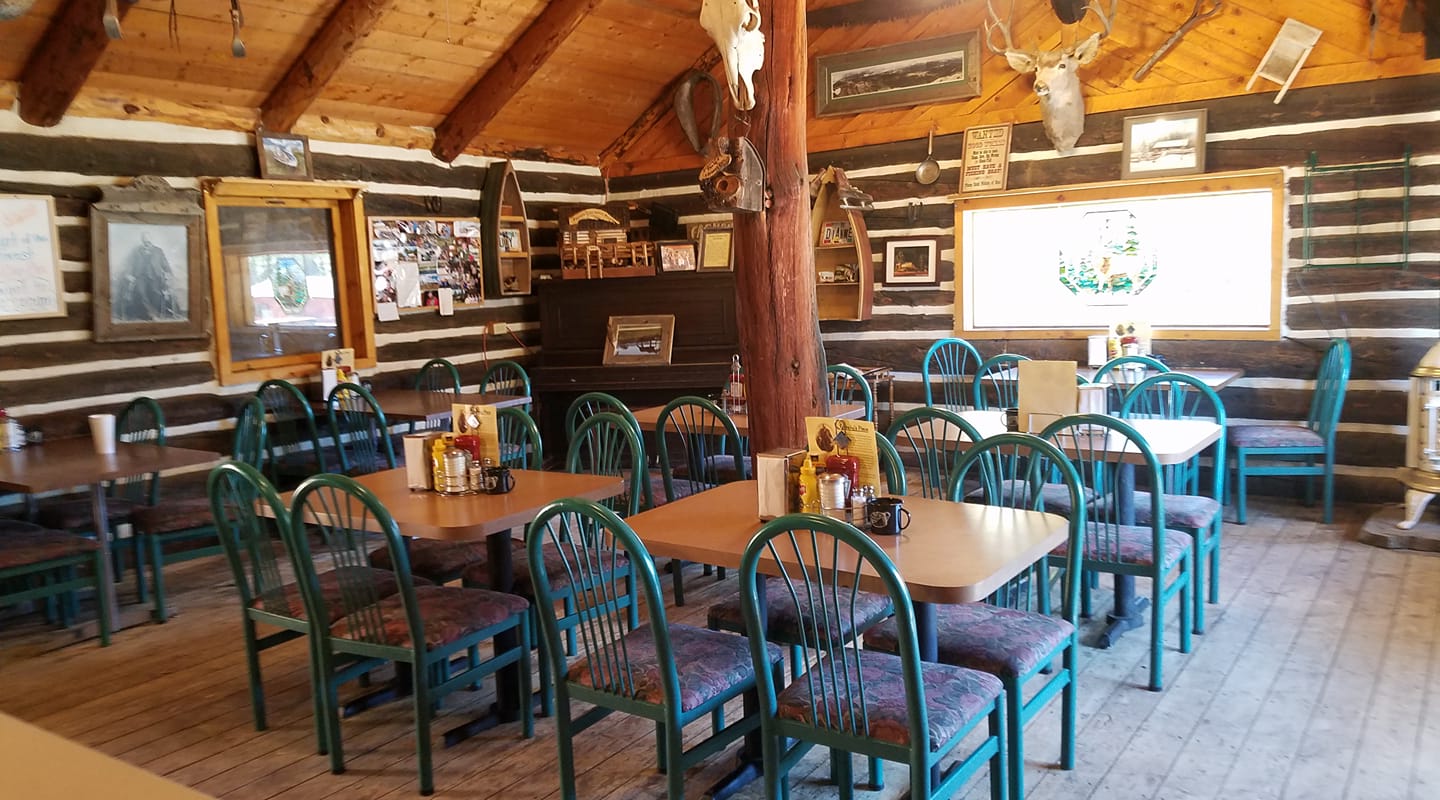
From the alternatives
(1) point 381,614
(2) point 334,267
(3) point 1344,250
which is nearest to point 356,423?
(2) point 334,267

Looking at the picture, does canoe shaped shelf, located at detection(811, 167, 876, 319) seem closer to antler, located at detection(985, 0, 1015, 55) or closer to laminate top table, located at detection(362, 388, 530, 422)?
antler, located at detection(985, 0, 1015, 55)

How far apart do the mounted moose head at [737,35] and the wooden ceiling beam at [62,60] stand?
3118 mm

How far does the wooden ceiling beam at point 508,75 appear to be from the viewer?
694cm

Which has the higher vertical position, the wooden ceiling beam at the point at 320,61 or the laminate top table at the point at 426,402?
the wooden ceiling beam at the point at 320,61

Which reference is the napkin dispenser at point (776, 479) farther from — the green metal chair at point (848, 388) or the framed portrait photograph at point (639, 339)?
the framed portrait photograph at point (639, 339)

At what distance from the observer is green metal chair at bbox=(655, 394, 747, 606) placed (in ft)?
15.5

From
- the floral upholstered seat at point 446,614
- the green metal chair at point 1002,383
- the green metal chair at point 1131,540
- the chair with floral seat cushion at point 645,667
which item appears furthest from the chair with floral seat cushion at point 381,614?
the green metal chair at point 1002,383

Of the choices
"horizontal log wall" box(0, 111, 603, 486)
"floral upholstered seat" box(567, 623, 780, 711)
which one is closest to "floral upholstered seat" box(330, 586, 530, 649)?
"floral upholstered seat" box(567, 623, 780, 711)

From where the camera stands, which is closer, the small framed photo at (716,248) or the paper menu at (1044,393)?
the paper menu at (1044,393)

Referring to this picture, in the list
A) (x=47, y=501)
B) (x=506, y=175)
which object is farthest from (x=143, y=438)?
(x=506, y=175)

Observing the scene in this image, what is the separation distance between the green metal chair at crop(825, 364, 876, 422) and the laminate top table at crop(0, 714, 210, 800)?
13.7 ft

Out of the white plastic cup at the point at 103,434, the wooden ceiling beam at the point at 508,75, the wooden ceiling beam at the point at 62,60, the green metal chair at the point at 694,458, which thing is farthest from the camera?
the wooden ceiling beam at the point at 508,75

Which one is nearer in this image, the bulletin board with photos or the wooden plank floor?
the wooden plank floor

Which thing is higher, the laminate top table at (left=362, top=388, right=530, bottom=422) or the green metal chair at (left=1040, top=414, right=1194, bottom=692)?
the laminate top table at (left=362, top=388, right=530, bottom=422)
